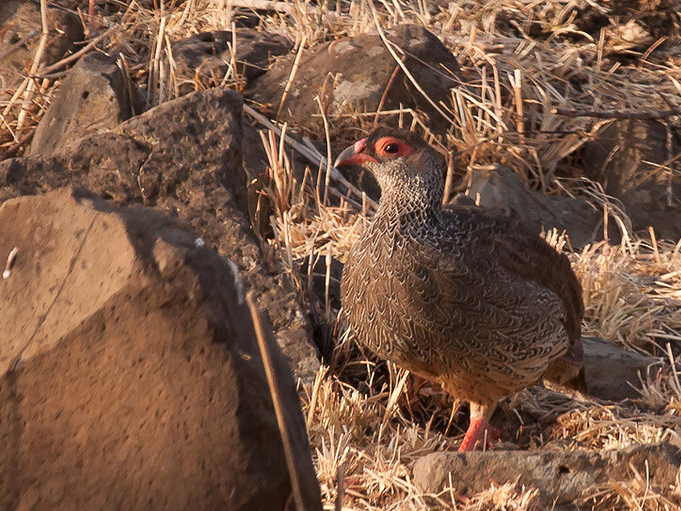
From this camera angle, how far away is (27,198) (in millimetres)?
2273

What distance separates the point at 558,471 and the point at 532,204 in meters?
3.60

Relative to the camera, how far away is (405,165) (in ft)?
14.6

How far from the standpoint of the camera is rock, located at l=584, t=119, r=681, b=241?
740cm

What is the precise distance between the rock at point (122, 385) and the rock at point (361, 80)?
505 cm

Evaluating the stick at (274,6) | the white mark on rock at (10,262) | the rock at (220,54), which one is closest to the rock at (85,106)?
the rock at (220,54)

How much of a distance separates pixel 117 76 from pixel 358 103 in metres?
1.82

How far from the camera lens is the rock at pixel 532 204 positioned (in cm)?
664

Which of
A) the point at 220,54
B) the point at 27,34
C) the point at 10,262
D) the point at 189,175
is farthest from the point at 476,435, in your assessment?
the point at 27,34

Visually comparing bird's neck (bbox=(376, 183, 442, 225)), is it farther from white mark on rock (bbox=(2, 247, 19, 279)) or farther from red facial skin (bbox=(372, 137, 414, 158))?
white mark on rock (bbox=(2, 247, 19, 279))

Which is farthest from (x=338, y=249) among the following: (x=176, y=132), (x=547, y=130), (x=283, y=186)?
(x=547, y=130)

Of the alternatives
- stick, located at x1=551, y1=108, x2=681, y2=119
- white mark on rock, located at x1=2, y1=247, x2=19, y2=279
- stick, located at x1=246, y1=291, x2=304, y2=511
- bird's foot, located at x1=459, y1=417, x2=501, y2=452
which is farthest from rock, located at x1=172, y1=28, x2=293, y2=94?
stick, located at x1=246, y1=291, x2=304, y2=511

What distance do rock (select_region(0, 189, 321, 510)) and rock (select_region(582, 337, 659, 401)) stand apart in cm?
337

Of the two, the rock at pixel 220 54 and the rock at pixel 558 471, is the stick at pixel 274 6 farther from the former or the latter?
the rock at pixel 558 471

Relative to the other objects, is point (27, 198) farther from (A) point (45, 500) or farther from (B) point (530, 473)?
(B) point (530, 473)
